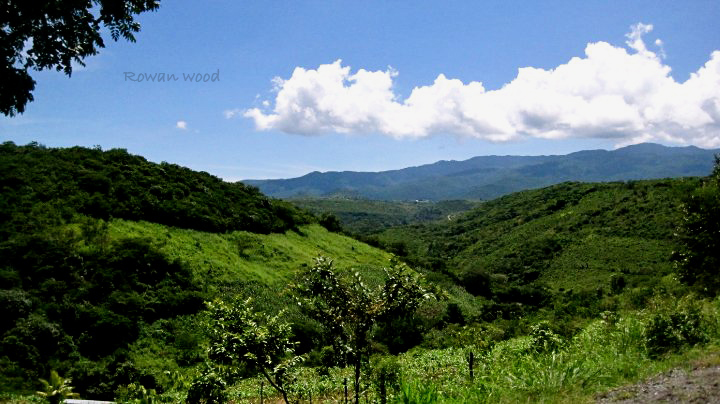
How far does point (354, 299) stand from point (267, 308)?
3645 centimetres

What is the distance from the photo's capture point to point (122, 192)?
5319 centimetres

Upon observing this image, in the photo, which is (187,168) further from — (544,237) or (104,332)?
(544,237)

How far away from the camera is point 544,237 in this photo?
127938 mm

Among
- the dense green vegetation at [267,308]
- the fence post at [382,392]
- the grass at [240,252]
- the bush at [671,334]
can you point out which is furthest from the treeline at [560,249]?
the fence post at [382,392]

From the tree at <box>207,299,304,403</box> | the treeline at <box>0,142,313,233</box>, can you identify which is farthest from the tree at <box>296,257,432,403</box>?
the treeline at <box>0,142,313,233</box>

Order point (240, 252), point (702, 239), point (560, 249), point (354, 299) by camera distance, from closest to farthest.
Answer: point (354, 299), point (702, 239), point (240, 252), point (560, 249)

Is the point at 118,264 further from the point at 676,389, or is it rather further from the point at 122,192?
the point at 676,389

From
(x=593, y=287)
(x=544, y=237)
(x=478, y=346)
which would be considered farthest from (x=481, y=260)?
(x=478, y=346)

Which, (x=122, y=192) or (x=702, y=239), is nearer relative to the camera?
(x=702, y=239)

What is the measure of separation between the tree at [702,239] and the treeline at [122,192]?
4854cm

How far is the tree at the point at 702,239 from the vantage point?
2297 centimetres

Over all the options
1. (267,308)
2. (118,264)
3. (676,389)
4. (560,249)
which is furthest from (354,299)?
(560,249)

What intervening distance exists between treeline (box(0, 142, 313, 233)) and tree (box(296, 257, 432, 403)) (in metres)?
44.0

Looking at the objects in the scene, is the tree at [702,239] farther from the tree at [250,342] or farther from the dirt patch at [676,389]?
the tree at [250,342]
